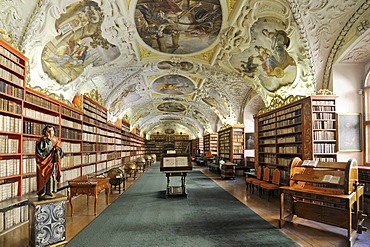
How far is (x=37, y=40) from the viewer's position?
693cm

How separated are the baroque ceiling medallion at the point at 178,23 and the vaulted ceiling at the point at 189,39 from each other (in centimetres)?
3

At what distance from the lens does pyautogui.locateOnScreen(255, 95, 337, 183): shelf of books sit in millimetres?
7730

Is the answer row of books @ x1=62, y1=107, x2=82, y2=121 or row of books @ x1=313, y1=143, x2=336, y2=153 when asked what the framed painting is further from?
row of books @ x1=62, y1=107, x2=82, y2=121

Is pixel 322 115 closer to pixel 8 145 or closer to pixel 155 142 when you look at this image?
pixel 8 145

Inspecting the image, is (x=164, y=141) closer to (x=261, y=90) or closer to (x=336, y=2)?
(x=261, y=90)

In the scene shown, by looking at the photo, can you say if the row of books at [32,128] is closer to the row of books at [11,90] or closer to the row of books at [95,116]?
the row of books at [11,90]

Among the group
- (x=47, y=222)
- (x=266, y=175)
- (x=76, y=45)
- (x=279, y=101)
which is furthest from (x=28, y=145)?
(x=279, y=101)

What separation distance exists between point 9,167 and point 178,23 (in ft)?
21.5

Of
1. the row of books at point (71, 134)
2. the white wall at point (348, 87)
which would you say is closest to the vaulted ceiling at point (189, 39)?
the white wall at point (348, 87)

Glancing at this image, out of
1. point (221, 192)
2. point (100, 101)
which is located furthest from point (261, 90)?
point (100, 101)

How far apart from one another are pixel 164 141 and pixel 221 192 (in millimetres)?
28370

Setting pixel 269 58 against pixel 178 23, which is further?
pixel 269 58

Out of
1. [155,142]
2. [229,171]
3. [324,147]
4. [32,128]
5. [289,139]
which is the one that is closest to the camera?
[32,128]

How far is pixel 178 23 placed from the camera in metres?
8.92
